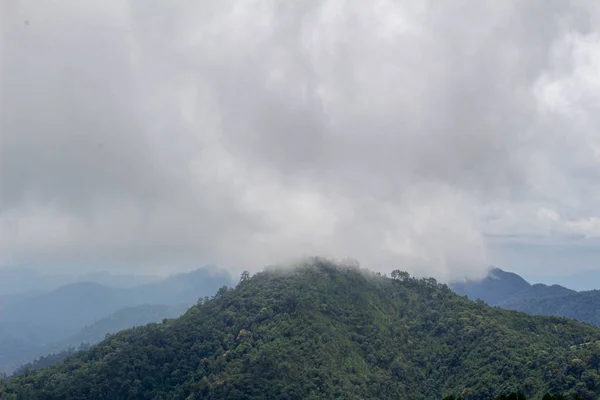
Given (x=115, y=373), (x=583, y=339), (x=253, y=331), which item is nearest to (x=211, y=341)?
(x=253, y=331)

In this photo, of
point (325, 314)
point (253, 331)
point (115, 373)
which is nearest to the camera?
point (115, 373)

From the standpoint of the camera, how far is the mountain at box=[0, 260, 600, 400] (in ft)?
210

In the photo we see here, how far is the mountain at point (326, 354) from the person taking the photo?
64125 mm

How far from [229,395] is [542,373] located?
1593 inches

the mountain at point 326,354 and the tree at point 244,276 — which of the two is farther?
the tree at point 244,276

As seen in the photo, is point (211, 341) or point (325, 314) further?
point (325, 314)

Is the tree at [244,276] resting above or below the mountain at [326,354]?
above

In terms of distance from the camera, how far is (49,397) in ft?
221

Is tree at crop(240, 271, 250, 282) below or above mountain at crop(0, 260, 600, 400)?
above

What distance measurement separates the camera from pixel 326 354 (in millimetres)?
71875

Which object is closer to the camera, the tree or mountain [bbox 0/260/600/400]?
mountain [bbox 0/260/600/400]

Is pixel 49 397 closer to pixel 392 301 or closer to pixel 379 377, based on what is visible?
pixel 379 377

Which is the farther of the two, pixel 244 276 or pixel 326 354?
pixel 244 276

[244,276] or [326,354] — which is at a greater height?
[244,276]
